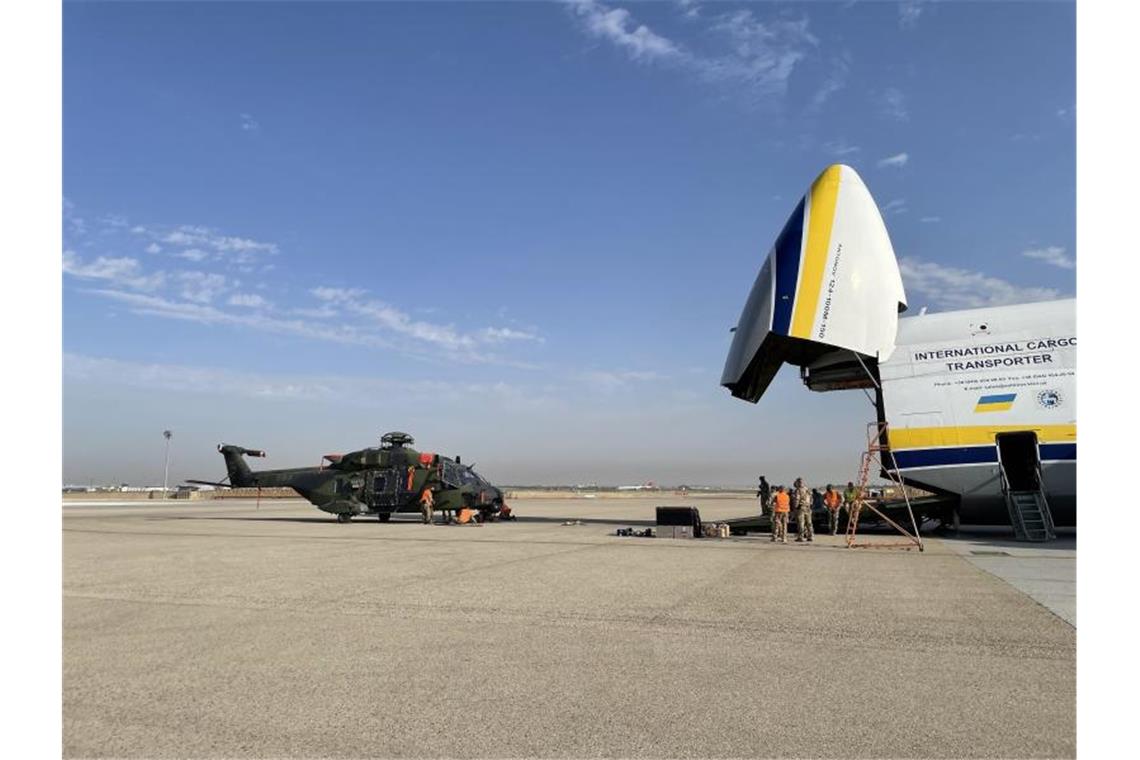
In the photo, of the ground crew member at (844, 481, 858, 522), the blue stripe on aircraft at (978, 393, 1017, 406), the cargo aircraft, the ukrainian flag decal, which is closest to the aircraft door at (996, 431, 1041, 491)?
the cargo aircraft

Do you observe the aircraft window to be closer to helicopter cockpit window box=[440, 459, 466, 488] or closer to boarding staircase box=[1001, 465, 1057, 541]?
helicopter cockpit window box=[440, 459, 466, 488]

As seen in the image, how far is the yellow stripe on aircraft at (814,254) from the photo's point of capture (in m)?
17.2

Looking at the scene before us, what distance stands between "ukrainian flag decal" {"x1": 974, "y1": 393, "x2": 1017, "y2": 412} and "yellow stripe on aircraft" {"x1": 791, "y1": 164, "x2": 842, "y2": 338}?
465 centimetres

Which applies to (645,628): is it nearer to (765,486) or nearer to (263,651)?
(263,651)

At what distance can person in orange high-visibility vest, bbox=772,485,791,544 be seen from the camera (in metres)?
17.5

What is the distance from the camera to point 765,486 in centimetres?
2322

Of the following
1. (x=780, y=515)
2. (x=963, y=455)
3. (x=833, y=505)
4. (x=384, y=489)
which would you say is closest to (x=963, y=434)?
(x=963, y=455)

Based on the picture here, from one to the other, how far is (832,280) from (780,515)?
5.94 meters

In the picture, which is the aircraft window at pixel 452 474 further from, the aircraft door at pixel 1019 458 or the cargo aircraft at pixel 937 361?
the aircraft door at pixel 1019 458

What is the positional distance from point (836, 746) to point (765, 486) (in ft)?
65.6

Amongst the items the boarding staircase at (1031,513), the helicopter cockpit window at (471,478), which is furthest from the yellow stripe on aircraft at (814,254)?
the helicopter cockpit window at (471,478)

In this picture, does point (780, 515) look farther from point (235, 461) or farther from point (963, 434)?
point (235, 461)

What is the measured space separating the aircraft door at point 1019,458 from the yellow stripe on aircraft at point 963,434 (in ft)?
0.49
